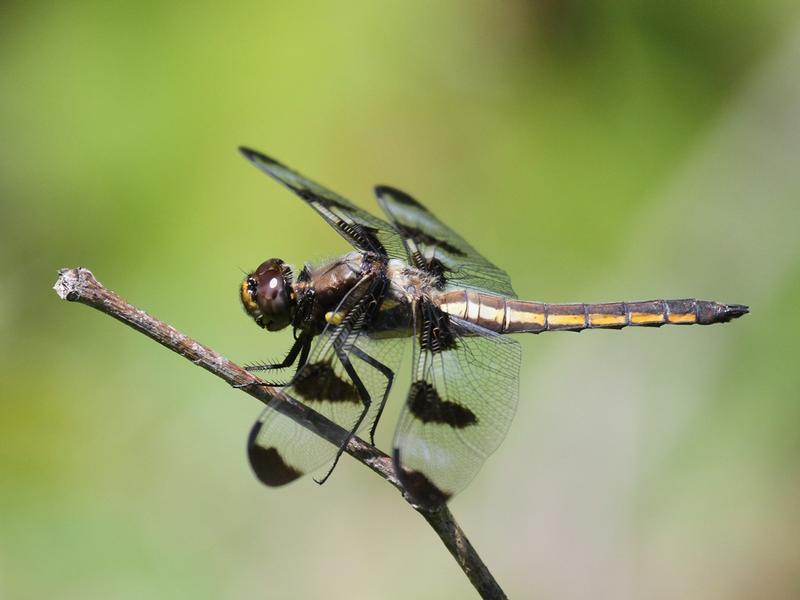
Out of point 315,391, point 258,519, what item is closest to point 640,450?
point 258,519

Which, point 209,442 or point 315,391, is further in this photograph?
point 209,442

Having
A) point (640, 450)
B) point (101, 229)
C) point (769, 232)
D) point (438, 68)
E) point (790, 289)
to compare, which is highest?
point (438, 68)

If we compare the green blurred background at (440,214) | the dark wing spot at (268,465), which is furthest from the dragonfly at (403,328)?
the green blurred background at (440,214)

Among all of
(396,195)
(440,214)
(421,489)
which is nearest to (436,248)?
(396,195)

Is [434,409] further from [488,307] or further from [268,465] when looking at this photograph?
[488,307]

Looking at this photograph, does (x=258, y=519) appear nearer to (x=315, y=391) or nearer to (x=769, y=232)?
(x=315, y=391)

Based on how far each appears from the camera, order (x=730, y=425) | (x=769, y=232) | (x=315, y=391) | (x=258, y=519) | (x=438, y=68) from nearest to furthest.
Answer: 1. (x=315, y=391)
2. (x=258, y=519)
3. (x=730, y=425)
4. (x=769, y=232)
5. (x=438, y=68)

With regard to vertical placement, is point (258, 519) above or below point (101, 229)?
below
